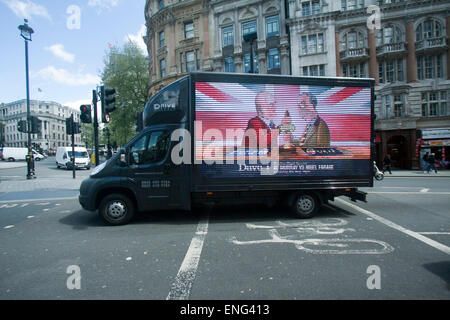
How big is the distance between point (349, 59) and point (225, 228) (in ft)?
74.0

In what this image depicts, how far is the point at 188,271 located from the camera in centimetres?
329

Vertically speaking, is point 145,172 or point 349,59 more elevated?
point 349,59

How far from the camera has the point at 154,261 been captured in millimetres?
3635

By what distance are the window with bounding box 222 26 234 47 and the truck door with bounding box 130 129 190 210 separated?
2268 cm

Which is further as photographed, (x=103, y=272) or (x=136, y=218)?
(x=136, y=218)

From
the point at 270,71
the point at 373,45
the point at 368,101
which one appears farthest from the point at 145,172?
the point at 373,45

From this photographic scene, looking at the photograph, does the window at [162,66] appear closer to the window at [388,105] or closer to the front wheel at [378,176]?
the window at [388,105]

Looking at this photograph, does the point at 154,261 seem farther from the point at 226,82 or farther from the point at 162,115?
the point at 226,82

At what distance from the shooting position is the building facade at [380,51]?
20.1 metres

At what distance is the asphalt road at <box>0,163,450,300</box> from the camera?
2852 mm

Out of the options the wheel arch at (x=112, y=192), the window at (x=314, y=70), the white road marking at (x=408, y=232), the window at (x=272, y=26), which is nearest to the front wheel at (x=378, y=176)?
the white road marking at (x=408, y=232)

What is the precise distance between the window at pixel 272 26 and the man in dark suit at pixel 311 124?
20.9 m
